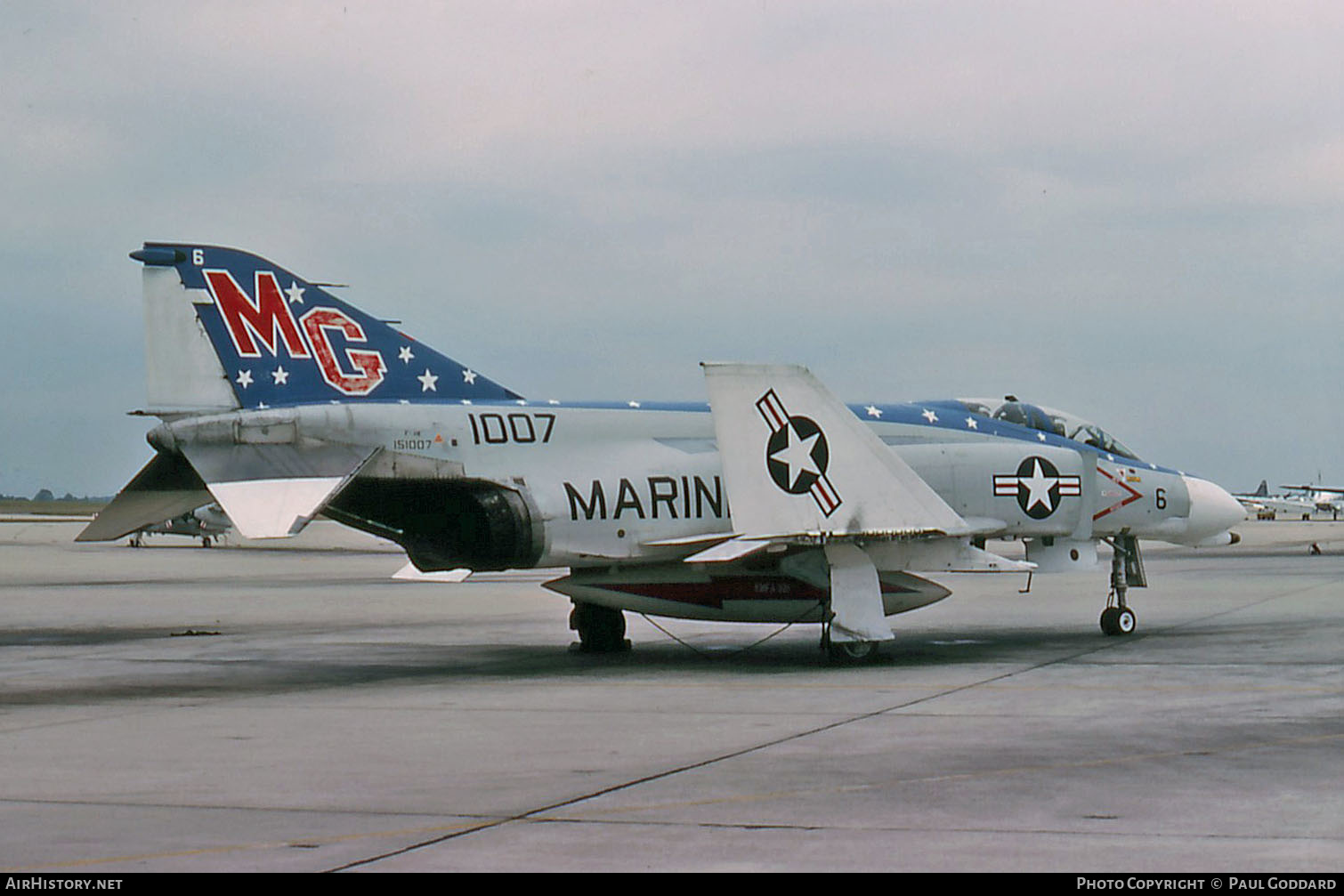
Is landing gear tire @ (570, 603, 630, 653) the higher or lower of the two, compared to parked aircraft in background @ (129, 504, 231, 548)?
lower

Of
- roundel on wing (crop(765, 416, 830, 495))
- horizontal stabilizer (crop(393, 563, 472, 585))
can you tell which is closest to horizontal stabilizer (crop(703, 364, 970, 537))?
roundel on wing (crop(765, 416, 830, 495))

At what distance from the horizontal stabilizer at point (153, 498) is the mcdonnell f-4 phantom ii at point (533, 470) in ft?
0.09

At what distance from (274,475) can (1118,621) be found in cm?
1126

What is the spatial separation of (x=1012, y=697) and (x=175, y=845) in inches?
325

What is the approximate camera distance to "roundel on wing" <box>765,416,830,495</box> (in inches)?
659

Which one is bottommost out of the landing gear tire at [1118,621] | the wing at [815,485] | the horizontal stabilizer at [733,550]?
the landing gear tire at [1118,621]

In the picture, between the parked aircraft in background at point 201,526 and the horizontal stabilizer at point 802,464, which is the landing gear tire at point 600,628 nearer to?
the horizontal stabilizer at point 802,464

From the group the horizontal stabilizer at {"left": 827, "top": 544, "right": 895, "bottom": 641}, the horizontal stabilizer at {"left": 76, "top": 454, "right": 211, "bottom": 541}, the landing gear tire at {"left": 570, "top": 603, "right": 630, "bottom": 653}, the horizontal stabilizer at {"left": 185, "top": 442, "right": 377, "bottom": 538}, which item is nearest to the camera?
the horizontal stabilizer at {"left": 185, "top": 442, "right": 377, "bottom": 538}

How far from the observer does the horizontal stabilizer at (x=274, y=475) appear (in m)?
15.6

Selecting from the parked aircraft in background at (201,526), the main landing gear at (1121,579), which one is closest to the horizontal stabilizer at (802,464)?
the main landing gear at (1121,579)

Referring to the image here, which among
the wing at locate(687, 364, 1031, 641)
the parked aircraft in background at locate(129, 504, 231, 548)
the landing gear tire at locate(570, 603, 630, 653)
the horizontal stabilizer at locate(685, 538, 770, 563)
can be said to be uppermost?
the parked aircraft in background at locate(129, 504, 231, 548)

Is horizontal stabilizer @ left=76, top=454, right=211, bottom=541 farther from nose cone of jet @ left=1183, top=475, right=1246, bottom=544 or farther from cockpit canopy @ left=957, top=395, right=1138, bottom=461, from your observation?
nose cone of jet @ left=1183, top=475, right=1246, bottom=544

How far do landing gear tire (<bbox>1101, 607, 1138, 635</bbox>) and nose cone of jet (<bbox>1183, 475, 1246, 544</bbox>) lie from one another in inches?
67.5
